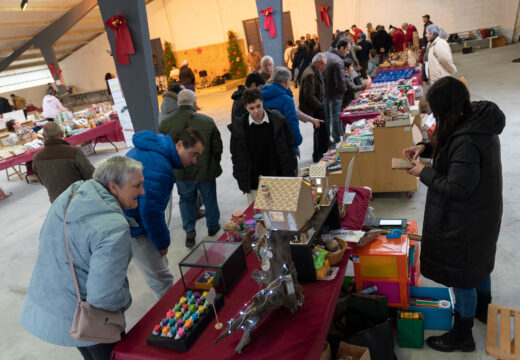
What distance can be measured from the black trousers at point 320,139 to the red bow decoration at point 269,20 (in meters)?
2.54

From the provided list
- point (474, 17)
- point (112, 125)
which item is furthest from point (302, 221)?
point (474, 17)

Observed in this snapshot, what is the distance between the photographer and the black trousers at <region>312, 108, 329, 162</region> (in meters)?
5.77

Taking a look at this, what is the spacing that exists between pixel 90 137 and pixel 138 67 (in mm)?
3994

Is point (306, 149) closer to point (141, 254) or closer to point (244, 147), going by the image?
point (244, 147)

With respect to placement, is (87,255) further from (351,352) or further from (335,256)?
(351,352)

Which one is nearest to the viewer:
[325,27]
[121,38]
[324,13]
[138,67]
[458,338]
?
[458,338]

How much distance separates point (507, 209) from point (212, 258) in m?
3.19

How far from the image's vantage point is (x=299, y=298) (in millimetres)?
1918

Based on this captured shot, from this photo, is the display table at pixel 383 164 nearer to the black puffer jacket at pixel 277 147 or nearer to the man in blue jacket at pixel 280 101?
the man in blue jacket at pixel 280 101

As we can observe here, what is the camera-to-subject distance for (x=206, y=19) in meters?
17.9

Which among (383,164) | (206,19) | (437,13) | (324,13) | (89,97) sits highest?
(206,19)

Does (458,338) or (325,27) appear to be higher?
(325,27)

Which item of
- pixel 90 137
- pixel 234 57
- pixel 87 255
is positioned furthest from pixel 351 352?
pixel 234 57

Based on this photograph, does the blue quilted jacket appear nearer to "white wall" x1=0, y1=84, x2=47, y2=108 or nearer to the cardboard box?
the cardboard box
